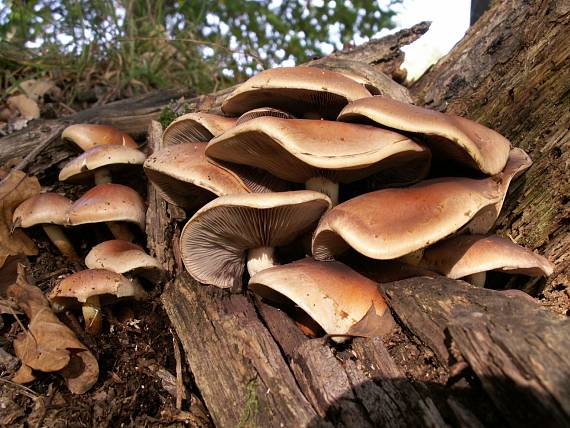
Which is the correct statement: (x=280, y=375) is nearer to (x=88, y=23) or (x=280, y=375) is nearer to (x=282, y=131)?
(x=282, y=131)

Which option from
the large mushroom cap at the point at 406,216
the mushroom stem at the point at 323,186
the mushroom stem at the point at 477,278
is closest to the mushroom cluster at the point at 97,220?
the mushroom stem at the point at 323,186

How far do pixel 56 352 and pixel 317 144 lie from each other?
63.1 inches

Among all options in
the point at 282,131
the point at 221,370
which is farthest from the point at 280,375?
the point at 282,131

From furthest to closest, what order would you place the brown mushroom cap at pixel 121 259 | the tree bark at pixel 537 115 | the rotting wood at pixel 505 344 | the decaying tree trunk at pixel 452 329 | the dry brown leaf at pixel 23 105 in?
the dry brown leaf at pixel 23 105, the brown mushroom cap at pixel 121 259, the tree bark at pixel 537 115, the decaying tree trunk at pixel 452 329, the rotting wood at pixel 505 344

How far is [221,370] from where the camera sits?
2.04 meters

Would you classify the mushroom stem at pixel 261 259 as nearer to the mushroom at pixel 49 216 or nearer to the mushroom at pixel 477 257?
the mushroom at pixel 477 257

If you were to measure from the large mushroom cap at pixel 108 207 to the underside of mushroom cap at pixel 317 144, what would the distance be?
0.90 m

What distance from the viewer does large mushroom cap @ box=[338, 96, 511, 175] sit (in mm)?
1954

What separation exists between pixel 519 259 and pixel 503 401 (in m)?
1.00

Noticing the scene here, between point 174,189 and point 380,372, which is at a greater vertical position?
point 380,372

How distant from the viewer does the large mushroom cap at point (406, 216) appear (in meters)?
1.84

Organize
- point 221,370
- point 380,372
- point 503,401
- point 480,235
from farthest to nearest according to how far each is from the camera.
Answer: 1. point 480,235
2. point 221,370
3. point 380,372
4. point 503,401

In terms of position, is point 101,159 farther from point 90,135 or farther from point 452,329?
point 452,329

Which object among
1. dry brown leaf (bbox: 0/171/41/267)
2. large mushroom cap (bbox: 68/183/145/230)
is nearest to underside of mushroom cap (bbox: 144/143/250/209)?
large mushroom cap (bbox: 68/183/145/230)
